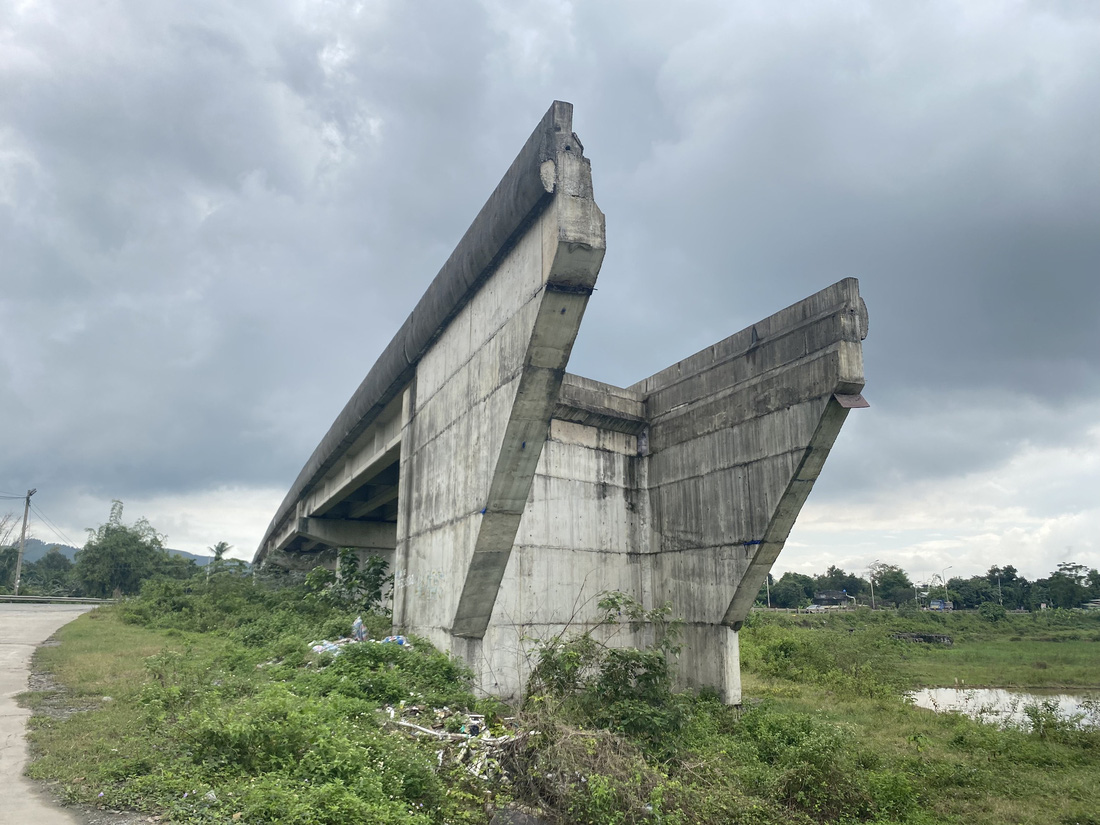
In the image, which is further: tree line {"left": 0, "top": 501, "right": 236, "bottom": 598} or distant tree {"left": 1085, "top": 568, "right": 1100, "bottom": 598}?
distant tree {"left": 1085, "top": 568, "right": 1100, "bottom": 598}

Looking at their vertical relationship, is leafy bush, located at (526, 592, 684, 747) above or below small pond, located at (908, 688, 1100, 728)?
above

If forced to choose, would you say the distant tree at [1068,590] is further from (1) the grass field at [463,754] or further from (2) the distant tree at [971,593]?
(1) the grass field at [463,754]

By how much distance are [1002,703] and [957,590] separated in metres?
51.9

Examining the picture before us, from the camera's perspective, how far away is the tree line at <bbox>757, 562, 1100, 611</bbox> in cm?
5753

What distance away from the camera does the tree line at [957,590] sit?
5753cm

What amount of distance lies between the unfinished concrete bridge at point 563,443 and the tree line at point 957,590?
50738 mm

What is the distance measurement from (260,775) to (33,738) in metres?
3.04

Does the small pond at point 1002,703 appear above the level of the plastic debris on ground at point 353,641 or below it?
below

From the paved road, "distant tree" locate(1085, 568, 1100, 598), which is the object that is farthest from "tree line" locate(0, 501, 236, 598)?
"distant tree" locate(1085, 568, 1100, 598)

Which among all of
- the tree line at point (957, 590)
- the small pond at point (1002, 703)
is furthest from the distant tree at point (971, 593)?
the small pond at point (1002, 703)

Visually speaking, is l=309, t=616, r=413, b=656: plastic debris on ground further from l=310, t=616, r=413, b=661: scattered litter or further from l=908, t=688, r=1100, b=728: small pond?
l=908, t=688, r=1100, b=728: small pond

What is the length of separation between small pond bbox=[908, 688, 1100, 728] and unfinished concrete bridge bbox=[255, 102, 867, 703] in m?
4.86

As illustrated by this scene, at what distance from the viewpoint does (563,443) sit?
1253 cm

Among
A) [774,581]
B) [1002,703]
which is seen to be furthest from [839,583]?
[1002,703]
